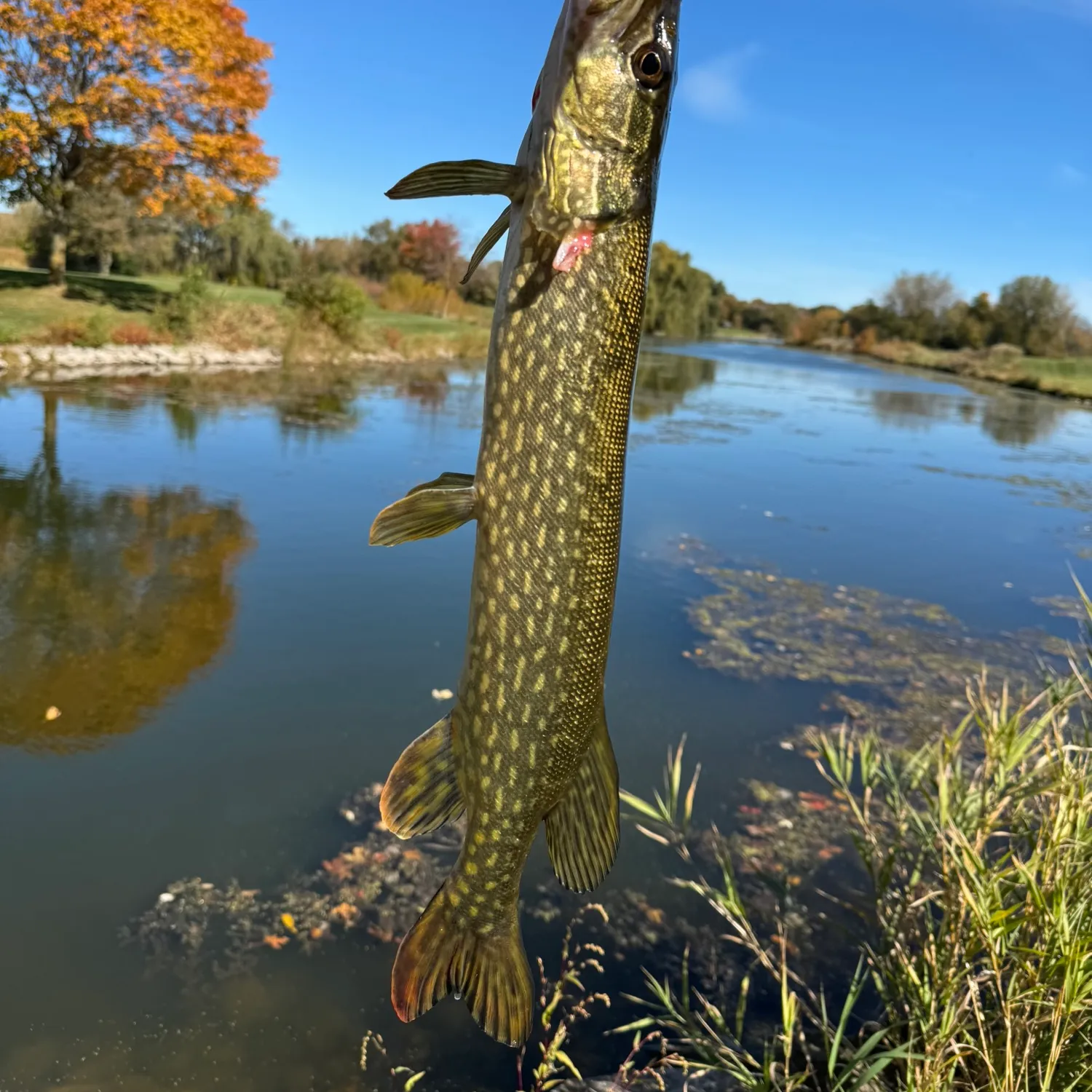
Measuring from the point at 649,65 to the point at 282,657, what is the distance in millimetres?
5566

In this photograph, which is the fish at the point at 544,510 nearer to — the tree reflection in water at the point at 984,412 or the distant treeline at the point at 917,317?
the tree reflection in water at the point at 984,412

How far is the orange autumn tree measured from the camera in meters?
19.0

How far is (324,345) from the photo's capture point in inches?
1001

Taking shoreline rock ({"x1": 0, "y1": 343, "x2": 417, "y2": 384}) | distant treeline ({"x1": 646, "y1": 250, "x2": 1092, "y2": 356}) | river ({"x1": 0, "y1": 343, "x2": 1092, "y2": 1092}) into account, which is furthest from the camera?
distant treeline ({"x1": 646, "y1": 250, "x2": 1092, "y2": 356})

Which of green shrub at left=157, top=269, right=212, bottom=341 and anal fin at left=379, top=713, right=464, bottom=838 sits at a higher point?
green shrub at left=157, top=269, right=212, bottom=341

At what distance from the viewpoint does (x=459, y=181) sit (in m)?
1.61

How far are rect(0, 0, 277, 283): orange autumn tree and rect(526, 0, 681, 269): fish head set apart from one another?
71.8 ft

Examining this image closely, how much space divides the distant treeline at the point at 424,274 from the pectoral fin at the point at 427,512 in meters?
14.1

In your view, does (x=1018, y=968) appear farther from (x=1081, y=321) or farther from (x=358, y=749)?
(x=1081, y=321)

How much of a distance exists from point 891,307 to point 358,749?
297 feet

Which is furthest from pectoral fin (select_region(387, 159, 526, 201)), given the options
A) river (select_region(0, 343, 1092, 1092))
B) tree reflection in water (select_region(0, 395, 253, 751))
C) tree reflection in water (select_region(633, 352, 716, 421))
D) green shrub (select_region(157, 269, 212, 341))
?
green shrub (select_region(157, 269, 212, 341))

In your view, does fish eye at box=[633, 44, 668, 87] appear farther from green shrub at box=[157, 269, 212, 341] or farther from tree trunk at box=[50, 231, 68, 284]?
tree trunk at box=[50, 231, 68, 284]

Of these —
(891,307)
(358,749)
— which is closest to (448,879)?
(358,749)

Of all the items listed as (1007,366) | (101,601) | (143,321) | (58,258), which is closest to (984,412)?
(143,321)
